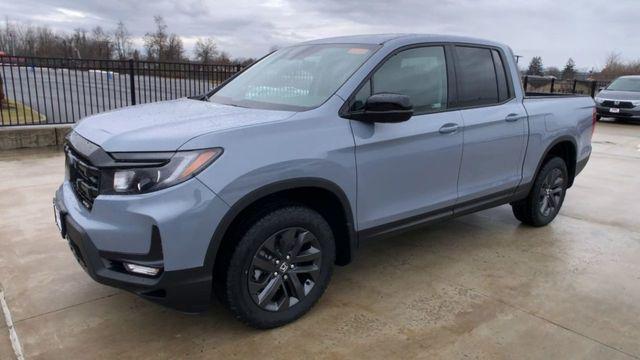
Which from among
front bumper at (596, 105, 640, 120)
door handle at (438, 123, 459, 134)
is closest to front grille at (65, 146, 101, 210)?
door handle at (438, 123, 459, 134)

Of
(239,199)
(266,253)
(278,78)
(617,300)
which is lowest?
(617,300)

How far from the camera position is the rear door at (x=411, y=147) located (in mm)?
3295

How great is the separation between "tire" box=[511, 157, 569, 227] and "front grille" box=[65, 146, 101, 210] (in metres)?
3.96

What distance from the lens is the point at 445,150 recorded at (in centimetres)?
376

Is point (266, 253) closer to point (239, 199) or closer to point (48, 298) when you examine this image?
point (239, 199)

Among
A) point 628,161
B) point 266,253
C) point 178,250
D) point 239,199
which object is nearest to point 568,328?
point 266,253

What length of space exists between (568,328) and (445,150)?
145cm

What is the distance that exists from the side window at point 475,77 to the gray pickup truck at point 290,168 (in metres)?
0.02

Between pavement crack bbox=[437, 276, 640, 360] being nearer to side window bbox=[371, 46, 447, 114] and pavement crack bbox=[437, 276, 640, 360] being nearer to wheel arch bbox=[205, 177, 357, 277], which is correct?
wheel arch bbox=[205, 177, 357, 277]

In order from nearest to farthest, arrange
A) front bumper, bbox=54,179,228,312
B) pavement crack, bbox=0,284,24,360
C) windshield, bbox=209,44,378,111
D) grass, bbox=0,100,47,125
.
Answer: front bumper, bbox=54,179,228,312 < pavement crack, bbox=0,284,24,360 < windshield, bbox=209,44,378,111 < grass, bbox=0,100,47,125

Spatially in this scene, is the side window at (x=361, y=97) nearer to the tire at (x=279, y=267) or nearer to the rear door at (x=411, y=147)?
the rear door at (x=411, y=147)

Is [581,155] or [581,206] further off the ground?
[581,155]

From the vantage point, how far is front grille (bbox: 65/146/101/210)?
269 cm

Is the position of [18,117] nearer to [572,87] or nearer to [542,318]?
[542,318]
